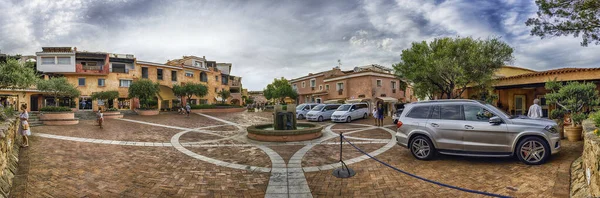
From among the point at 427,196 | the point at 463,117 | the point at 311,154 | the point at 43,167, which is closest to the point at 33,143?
the point at 43,167

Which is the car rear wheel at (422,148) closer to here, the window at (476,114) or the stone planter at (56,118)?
the window at (476,114)

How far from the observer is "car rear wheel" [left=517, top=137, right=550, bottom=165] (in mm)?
5875

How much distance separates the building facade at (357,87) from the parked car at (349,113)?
21.3ft

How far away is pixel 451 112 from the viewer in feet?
23.0

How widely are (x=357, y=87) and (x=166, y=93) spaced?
27271 millimetres

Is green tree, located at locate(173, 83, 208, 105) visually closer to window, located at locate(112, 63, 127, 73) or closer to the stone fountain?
window, located at locate(112, 63, 127, 73)

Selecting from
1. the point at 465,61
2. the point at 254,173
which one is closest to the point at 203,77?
the point at 465,61

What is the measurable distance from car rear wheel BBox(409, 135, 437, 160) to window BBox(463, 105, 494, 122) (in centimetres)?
123

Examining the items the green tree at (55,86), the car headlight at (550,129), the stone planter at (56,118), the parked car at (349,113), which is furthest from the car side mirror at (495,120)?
the green tree at (55,86)

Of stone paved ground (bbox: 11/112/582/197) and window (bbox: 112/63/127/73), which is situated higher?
window (bbox: 112/63/127/73)

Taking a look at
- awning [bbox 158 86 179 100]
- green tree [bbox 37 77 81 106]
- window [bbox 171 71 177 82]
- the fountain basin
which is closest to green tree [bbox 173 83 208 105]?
awning [bbox 158 86 179 100]

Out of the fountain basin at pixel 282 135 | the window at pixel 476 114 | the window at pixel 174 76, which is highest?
the window at pixel 174 76

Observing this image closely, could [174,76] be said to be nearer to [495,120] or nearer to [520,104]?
[495,120]

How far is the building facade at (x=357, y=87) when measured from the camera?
3025cm
